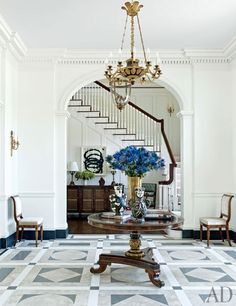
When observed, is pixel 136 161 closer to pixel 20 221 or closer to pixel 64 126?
pixel 20 221

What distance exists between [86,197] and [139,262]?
20.7 feet

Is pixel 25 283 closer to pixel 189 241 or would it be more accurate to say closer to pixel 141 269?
pixel 141 269

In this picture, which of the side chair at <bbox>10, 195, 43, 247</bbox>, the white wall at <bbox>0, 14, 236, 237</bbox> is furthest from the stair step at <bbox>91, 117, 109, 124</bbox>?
the side chair at <bbox>10, 195, 43, 247</bbox>

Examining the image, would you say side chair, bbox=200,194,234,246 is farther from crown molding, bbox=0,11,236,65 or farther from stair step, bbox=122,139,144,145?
stair step, bbox=122,139,144,145

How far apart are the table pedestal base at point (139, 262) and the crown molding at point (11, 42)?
391cm

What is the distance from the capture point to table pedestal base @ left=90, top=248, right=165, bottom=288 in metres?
4.32

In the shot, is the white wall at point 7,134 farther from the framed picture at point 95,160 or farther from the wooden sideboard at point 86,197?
the framed picture at point 95,160

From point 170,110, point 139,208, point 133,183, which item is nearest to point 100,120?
point 170,110

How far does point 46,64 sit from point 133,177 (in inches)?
143

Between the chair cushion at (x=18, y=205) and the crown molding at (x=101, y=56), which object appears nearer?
the chair cushion at (x=18, y=205)

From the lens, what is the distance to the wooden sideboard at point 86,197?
1069cm

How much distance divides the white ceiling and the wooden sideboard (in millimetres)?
4759

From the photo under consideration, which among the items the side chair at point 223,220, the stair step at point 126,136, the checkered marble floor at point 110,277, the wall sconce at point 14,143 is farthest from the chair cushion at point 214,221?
the stair step at point 126,136

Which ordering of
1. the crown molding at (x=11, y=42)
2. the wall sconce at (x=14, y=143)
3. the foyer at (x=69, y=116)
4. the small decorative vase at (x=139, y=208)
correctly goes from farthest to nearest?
the wall sconce at (x=14, y=143)
the crown molding at (x=11, y=42)
the foyer at (x=69, y=116)
the small decorative vase at (x=139, y=208)
